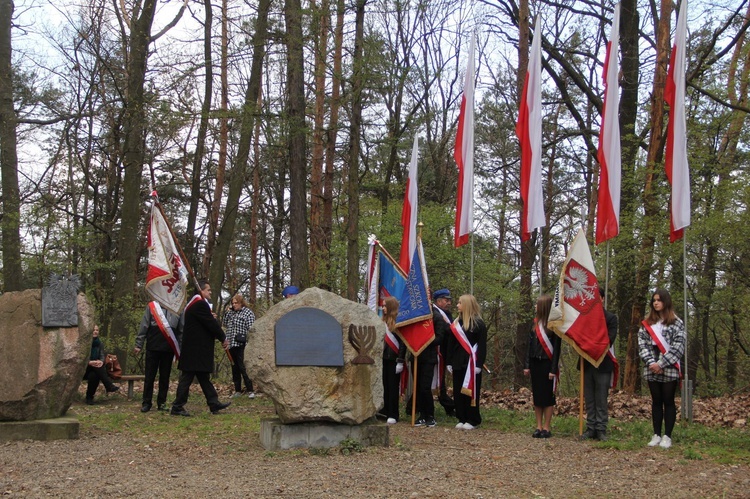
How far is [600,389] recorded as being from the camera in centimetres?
825

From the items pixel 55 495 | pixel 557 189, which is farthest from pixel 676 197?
pixel 557 189

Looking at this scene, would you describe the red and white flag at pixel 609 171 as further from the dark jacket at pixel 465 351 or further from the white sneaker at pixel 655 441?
the white sneaker at pixel 655 441

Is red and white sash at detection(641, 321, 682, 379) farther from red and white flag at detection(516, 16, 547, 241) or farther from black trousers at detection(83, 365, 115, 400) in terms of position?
black trousers at detection(83, 365, 115, 400)

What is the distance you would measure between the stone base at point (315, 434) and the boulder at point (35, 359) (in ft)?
8.09

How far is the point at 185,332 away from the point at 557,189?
63.3 ft

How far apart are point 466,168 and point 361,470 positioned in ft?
19.4

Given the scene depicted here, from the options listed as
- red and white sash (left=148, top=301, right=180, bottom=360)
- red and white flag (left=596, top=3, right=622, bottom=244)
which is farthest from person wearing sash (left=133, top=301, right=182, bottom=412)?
red and white flag (left=596, top=3, right=622, bottom=244)

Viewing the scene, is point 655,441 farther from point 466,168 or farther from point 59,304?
point 59,304

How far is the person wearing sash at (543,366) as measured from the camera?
27.9ft

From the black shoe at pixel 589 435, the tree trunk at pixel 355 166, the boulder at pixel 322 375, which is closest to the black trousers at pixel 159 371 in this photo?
the boulder at pixel 322 375

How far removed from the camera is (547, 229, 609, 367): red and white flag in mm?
8219

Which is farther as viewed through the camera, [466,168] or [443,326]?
[466,168]

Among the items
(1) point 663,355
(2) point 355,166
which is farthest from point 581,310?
(2) point 355,166

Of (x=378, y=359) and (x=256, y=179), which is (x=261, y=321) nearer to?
(x=378, y=359)
